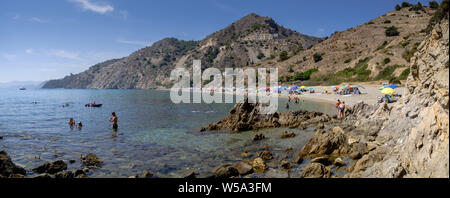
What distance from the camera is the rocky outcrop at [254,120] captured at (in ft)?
74.1

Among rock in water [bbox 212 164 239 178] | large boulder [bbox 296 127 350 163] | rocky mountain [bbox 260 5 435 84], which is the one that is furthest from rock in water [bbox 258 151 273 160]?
rocky mountain [bbox 260 5 435 84]

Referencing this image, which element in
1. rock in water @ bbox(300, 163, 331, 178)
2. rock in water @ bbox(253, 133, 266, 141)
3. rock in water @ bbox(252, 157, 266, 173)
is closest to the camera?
rock in water @ bbox(300, 163, 331, 178)

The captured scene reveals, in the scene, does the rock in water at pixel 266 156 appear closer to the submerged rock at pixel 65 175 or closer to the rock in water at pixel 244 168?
the rock in water at pixel 244 168

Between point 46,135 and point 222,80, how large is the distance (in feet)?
338

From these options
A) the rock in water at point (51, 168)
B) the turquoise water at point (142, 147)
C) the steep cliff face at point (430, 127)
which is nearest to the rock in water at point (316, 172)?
the steep cliff face at point (430, 127)

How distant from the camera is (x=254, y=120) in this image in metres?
23.2

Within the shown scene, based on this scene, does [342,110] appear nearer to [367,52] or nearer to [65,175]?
[65,175]

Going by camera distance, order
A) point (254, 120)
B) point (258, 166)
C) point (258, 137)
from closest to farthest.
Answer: point (258, 166) < point (258, 137) < point (254, 120)

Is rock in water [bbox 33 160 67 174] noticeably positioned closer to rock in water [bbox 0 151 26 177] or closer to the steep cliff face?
rock in water [bbox 0 151 26 177]

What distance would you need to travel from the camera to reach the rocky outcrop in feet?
74.1

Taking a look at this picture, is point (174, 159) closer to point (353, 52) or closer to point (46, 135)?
point (46, 135)

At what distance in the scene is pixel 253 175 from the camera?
11.0 metres

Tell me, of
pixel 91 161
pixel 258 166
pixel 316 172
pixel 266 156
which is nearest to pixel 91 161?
pixel 91 161
